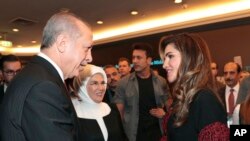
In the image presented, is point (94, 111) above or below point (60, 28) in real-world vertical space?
below

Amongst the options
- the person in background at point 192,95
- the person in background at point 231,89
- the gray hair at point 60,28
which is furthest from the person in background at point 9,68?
the person in background at point 231,89

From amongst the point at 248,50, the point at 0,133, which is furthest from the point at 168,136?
the point at 248,50

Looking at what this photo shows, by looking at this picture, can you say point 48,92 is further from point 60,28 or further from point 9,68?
point 9,68

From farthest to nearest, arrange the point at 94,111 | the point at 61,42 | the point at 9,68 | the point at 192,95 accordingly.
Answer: the point at 9,68, the point at 94,111, the point at 192,95, the point at 61,42

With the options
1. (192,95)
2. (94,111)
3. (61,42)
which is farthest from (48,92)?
(94,111)

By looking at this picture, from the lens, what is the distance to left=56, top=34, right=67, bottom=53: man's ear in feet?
4.03

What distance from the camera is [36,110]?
104 centimetres

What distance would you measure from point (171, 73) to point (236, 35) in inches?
202

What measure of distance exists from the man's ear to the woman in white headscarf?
3.62 feet

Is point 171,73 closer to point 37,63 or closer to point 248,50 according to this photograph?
point 37,63

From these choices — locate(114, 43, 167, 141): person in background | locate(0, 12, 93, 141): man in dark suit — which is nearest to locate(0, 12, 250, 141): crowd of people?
locate(0, 12, 93, 141): man in dark suit

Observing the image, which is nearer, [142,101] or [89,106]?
[89,106]

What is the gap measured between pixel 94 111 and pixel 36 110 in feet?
4.62

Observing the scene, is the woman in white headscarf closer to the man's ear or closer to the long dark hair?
the long dark hair
